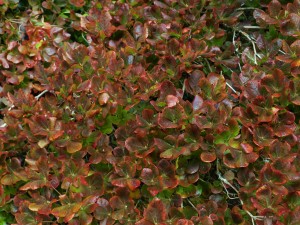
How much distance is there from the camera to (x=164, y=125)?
5.81 feet

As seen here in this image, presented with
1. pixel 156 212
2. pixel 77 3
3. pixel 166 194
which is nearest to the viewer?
pixel 156 212

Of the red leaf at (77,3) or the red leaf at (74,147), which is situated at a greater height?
the red leaf at (77,3)

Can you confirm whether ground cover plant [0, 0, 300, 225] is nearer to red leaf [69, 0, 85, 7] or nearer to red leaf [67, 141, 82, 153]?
red leaf [67, 141, 82, 153]

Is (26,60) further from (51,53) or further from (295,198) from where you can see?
(295,198)

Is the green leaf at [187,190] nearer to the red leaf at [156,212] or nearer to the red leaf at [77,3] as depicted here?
the red leaf at [156,212]

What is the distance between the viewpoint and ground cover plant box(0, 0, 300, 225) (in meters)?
1.75

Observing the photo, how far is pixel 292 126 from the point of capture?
1.78 m

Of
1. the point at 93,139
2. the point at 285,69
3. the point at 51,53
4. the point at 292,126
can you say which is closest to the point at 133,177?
the point at 93,139

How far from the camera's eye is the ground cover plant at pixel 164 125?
68.8 inches

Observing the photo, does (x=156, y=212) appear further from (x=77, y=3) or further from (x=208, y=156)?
(x=77, y=3)

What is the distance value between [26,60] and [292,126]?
1.38 meters

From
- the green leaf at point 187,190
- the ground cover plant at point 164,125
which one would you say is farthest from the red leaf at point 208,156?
the green leaf at point 187,190

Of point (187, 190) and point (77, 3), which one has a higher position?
point (77, 3)

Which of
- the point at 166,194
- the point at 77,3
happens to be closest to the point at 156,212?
the point at 166,194
